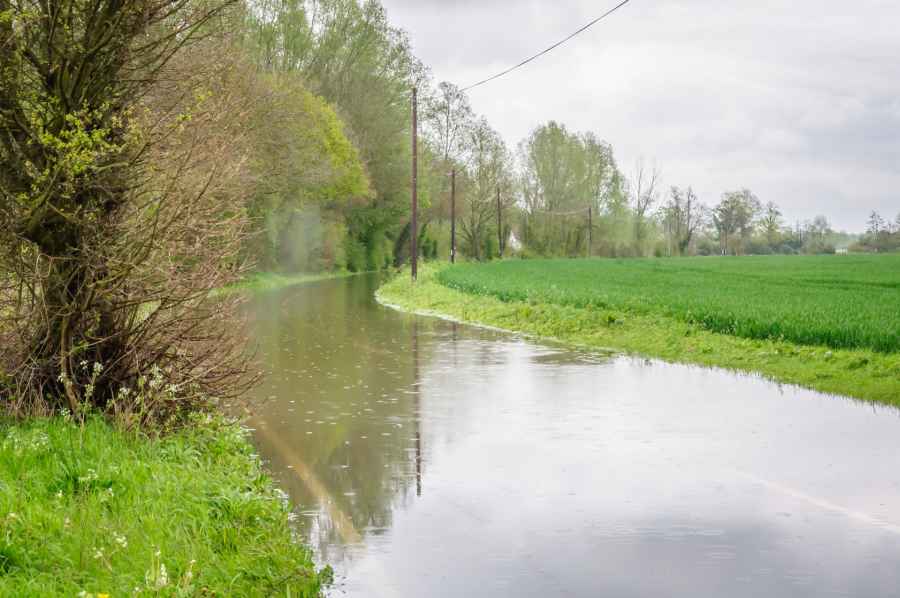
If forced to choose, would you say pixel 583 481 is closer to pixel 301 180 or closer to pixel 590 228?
pixel 301 180

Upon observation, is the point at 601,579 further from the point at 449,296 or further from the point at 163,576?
the point at 449,296

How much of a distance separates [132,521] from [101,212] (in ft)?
10.7

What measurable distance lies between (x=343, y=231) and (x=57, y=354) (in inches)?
2399

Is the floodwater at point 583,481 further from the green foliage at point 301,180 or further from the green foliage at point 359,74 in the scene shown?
the green foliage at point 359,74

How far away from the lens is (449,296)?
117 feet

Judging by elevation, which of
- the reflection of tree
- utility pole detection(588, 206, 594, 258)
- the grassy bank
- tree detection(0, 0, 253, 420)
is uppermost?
utility pole detection(588, 206, 594, 258)

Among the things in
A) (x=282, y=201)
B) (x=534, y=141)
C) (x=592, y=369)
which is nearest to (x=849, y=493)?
(x=592, y=369)

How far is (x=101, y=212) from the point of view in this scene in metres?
8.53

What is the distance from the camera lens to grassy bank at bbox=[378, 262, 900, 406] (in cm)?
1522

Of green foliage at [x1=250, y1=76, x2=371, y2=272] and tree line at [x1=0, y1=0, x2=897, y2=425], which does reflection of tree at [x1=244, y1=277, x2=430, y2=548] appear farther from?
green foliage at [x1=250, y1=76, x2=371, y2=272]

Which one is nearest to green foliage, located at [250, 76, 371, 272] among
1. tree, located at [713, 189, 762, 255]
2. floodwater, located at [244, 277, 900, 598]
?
floodwater, located at [244, 277, 900, 598]

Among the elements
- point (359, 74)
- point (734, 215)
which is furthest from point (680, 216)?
point (359, 74)

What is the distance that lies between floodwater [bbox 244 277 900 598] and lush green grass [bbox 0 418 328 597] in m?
0.45

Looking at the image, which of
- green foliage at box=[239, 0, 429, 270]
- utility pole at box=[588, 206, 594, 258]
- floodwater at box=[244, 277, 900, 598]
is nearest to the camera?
floodwater at box=[244, 277, 900, 598]
